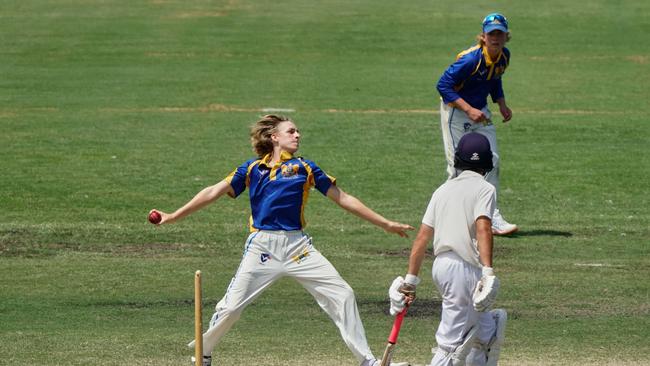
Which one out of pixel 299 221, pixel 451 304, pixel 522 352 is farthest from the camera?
pixel 522 352

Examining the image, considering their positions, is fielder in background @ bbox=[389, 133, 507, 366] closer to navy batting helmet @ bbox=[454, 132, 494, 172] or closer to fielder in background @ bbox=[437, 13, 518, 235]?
navy batting helmet @ bbox=[454, 132, 494, 172]

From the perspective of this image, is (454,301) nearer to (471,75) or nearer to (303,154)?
(471,75)

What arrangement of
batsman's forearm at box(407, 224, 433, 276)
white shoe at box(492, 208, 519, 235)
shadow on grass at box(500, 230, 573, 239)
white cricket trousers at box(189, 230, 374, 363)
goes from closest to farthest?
1. batsman's forearm at box(407, 224, 433, 276)
2. white cricket trousers at box(189, 230, 374, 363)
3. white shoe at box(492, 208, 519, 235)
4. shadow on grass at box(500, 230, 573, 239)

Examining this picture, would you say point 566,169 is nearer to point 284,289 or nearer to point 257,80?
point 284,289

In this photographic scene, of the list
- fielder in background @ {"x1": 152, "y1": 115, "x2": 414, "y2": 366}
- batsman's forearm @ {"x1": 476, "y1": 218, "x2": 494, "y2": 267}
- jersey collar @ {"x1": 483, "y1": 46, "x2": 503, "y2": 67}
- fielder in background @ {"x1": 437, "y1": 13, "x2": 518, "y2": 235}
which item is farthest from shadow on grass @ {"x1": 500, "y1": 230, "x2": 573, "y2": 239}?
batsman's forearm @ {"x1": 476, "y1": 218, "x2": 494, "y2": 267}

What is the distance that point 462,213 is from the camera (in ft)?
27.2

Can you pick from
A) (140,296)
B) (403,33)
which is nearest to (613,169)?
(140,296)

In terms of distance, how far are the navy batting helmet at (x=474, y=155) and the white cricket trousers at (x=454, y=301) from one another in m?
0.59

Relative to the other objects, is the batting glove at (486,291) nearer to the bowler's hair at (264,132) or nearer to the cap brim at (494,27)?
the bowler's hair at (264,132)

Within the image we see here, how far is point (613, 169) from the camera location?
19.5 metres

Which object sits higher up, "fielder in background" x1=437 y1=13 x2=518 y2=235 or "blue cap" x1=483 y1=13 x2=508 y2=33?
"blue cap" x1=483 y1=13 x2=508 y2=33

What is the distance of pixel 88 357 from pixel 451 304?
3080 mm

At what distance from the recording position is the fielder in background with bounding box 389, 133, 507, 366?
827cm

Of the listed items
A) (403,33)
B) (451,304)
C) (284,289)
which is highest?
(451,304)
